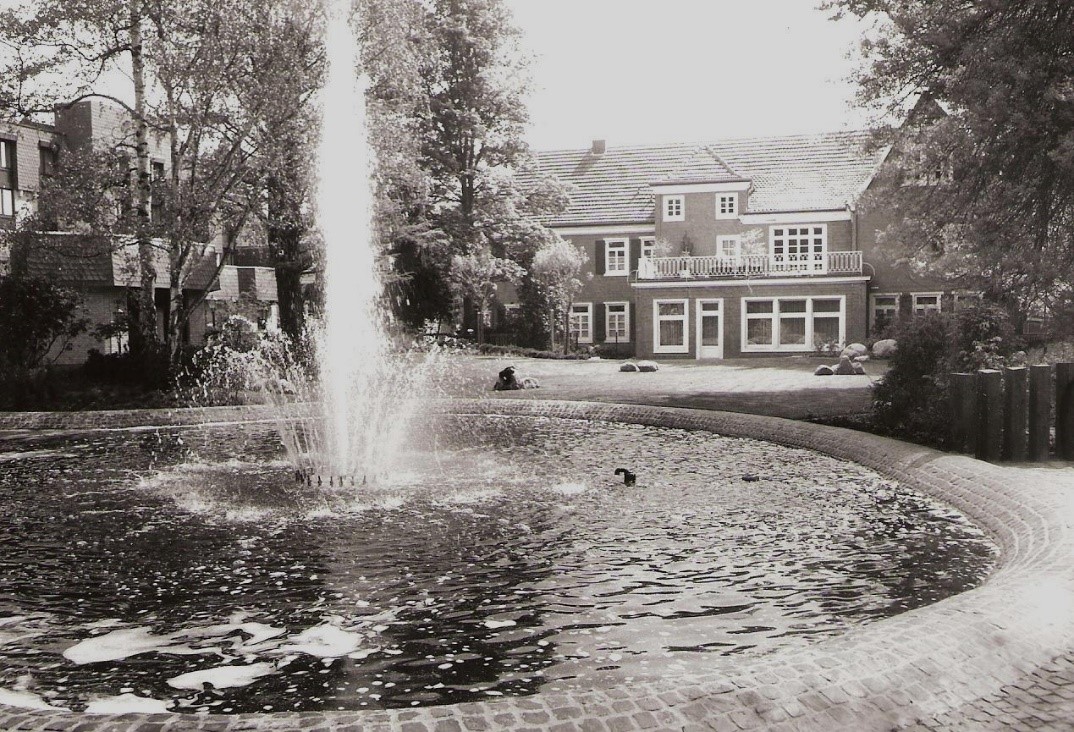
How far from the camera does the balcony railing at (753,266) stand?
40.1 metres

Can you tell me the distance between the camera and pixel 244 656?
18.0 feet

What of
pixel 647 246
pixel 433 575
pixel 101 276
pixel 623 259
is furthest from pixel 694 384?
pixel 623 259

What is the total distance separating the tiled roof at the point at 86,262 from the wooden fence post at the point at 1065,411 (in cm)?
1834

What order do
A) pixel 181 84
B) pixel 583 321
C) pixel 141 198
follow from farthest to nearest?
pixel 583 321
pixel 141 198
pixel 181 84

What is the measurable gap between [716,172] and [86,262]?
26916 millimetres

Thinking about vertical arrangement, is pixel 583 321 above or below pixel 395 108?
below

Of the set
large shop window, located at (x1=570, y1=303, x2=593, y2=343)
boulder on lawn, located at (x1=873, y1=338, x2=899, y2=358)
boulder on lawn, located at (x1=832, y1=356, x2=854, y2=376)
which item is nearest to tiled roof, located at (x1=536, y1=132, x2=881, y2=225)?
large shop window, located at (x1=570, y1=303, x2=593, y2=343)

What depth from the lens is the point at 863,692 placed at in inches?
175

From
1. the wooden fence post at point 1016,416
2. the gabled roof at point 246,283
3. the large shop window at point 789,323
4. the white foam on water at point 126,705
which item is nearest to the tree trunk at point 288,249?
the gabled roof at point 246,283

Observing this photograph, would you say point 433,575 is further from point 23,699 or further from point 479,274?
point 479,274

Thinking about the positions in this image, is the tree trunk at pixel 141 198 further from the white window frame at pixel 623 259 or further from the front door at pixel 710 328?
the white window frame at pixel 623 259

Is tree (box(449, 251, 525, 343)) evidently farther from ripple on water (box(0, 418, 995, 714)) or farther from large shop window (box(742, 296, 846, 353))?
ripple on water (box(0, 418, 995, 714))

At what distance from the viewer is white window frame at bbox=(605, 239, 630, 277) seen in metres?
46.7

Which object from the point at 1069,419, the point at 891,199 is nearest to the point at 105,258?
the point at 891,199
